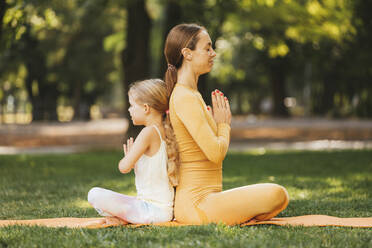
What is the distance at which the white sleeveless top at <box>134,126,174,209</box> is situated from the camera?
453cm

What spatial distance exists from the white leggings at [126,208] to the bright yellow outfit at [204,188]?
202mm

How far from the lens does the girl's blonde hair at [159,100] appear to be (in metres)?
4.52

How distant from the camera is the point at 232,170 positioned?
10.6 metres

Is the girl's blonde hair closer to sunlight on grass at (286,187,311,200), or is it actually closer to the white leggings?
the white leggings

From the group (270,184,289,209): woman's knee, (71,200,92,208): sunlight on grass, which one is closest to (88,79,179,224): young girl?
(270,184,289,209): woman's knee

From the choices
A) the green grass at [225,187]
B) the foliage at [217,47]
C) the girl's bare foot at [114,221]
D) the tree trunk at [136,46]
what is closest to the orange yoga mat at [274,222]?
the girl's bare foot at [114,221]

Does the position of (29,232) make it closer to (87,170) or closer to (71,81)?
(87,170)

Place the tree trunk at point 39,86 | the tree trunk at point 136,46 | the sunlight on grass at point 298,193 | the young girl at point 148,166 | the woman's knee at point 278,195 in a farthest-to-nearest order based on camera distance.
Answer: the tree trunk at point 39,86
the tree trunk at point 136,46
the sunlight on grass at point 298,193
the young girl at point 148,166
the woman's knee at point 278,195

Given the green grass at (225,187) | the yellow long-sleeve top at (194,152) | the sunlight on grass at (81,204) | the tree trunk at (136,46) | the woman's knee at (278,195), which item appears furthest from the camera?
the tree trunk at (136,46)

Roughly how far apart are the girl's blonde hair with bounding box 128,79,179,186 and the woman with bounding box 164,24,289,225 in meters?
0.06

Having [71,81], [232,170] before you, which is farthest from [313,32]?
[71,81]

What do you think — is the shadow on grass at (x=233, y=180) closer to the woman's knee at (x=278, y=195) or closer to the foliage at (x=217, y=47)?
the woman's knee at (x=278, y=195)

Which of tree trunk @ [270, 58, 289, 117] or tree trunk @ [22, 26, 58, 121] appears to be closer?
tree trunk @ [22, 26, 58, 121]

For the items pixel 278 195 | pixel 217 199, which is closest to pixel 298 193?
pixel 278 195
